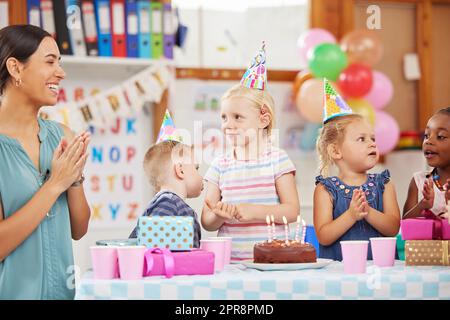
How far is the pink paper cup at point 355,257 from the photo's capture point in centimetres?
150

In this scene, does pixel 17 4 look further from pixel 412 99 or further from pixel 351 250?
pixel 351 250

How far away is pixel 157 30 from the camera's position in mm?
4223

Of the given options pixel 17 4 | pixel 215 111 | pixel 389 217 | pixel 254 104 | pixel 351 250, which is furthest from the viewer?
pixel 215 111

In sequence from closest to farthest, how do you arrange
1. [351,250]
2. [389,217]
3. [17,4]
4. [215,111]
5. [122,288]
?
1. [122,288]
2. [351,250]
3. [389,217]
4. [17,4]
5. [215,111]

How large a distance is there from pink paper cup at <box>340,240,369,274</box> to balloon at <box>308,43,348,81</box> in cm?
282

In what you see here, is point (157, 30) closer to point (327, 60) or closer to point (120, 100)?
point (120, 100)

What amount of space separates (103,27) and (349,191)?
98.5 inches

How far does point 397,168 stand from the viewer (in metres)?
4.80

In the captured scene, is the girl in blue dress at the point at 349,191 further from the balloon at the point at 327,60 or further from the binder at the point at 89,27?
the binder at the point at 89,27

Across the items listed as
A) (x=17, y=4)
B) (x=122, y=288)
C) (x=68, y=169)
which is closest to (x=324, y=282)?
(x=122, y=288)

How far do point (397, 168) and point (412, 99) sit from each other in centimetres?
56

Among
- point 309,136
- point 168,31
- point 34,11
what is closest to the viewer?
point 34,11

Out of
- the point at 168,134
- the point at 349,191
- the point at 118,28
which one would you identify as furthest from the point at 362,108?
the point at 168,134

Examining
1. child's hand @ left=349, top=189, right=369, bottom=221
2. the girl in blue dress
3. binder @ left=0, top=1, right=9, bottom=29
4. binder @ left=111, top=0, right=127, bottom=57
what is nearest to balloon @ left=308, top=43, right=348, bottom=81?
binder @ left=111, top=0, right=127, bottom=57
